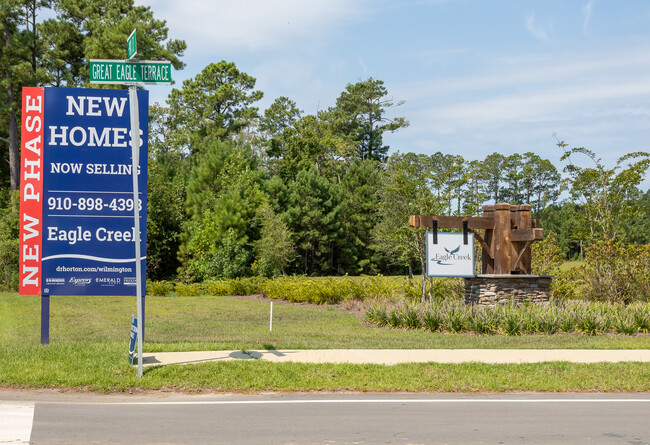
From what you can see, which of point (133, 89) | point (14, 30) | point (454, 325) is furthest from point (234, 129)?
point (133, 89)

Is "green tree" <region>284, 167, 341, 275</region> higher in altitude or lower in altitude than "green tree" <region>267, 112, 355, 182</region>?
lower

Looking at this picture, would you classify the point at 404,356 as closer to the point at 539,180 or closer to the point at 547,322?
the point at 547,322

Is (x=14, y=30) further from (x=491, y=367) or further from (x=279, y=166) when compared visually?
(x=491, y=367)

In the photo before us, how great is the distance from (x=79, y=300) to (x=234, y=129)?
122 ft

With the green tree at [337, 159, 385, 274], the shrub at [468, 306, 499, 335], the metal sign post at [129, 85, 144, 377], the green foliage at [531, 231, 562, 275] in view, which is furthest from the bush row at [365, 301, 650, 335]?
the green tree at [337, 159, 385, 274]

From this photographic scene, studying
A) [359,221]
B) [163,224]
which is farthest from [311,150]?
[163,224]

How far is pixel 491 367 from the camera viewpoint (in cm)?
1047

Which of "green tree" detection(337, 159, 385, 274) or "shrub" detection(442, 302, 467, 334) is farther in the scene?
"green tree" detection(337, 159, 385, 274)

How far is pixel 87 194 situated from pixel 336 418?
6.96m

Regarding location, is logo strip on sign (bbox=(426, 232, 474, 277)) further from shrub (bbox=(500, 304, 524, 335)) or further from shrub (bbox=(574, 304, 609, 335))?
shrub (bbox=(574, 304, 609, 335))

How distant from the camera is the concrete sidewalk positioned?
1087 centimetres

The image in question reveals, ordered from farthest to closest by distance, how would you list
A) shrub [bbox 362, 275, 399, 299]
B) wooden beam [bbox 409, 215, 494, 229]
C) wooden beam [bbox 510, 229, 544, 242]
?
shrub [bbox 362, 275, 399, 299], wooden beam [bbox 409, 215, 494, 229], wooden beam [bbox 510, 229, 544, 242]

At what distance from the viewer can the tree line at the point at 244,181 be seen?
85.8 feet

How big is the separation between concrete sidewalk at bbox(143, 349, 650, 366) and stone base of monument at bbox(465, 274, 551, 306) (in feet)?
17.6
